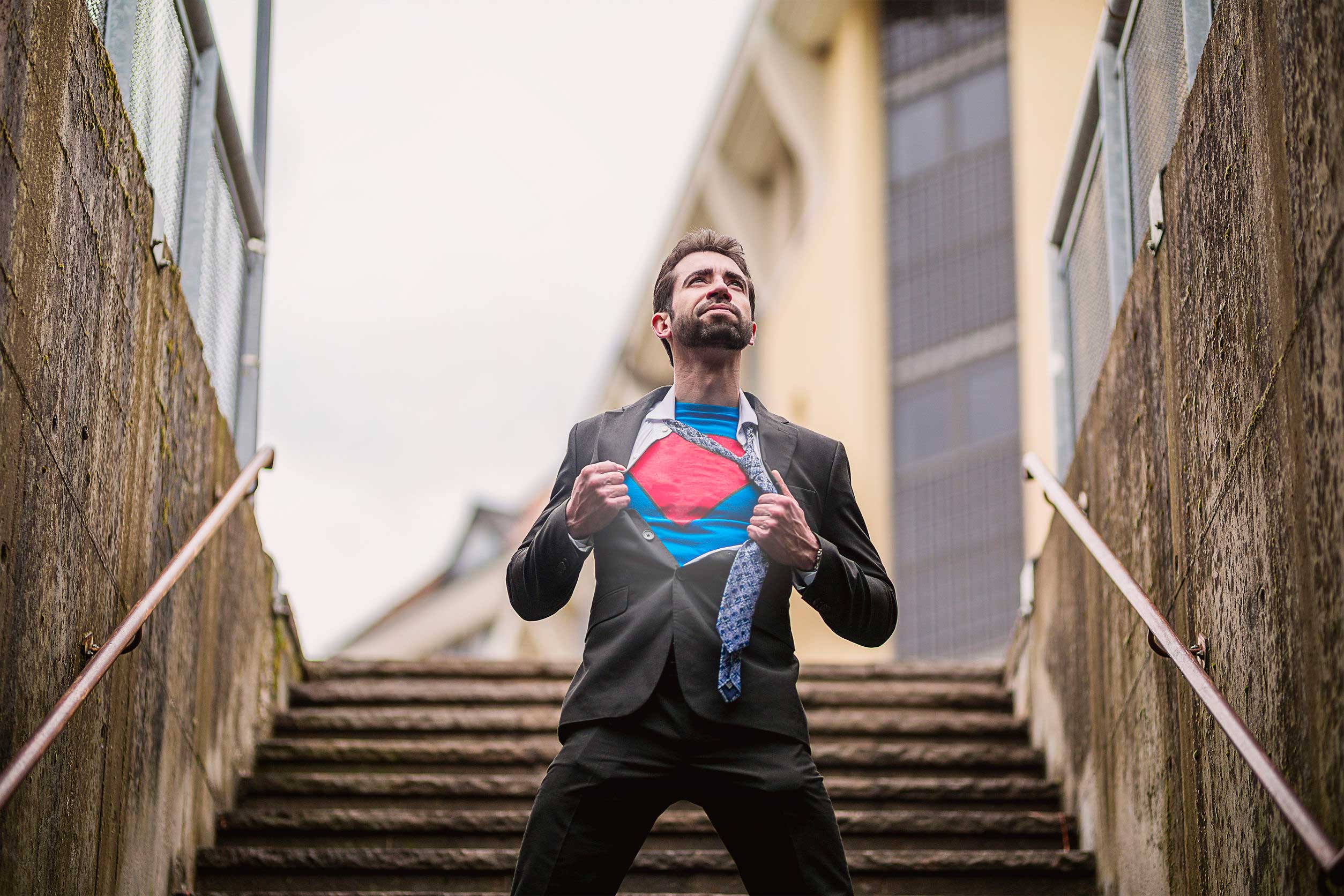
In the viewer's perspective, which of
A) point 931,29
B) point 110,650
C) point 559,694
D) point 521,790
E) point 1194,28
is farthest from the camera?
point 931,29

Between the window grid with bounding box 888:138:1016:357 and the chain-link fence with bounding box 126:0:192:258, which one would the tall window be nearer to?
the window grid with bounding box 888:138:1016:357

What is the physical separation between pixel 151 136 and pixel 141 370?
763 mm

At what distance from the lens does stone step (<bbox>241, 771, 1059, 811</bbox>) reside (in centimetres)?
632

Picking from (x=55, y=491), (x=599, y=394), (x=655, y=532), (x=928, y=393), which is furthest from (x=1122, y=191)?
(x=599, y=394)

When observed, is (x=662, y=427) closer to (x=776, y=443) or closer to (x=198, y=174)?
(x=776, y=443)

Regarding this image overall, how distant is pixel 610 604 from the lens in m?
3.34

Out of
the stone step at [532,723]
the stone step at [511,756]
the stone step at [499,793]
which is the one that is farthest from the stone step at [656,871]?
the stone step at [532,723]

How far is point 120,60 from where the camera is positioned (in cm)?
445

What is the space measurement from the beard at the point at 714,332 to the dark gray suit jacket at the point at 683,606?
199 mm

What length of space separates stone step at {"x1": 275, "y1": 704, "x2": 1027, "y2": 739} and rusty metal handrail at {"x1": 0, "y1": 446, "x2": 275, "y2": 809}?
1419mm

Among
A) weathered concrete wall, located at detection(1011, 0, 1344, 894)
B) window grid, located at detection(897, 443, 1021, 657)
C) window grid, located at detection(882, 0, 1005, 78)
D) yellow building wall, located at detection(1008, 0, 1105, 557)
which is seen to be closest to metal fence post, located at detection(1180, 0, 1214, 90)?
weathered concrete wall, located at detection(1011, 0, 1344, 894)

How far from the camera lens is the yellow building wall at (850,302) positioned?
51.9ft

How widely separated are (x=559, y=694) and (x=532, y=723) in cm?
46

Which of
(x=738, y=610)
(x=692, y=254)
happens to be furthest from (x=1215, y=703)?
(x=692, y=254)
